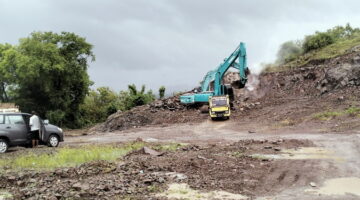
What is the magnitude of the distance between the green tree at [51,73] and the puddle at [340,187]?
40.1 m

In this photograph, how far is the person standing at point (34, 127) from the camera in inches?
701

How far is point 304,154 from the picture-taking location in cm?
1548

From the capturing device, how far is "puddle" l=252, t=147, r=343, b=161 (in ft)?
48.3

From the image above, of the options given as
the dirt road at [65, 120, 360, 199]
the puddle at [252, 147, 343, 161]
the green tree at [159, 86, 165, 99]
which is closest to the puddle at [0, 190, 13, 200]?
the dirt road at [65, 120, 360, 199]

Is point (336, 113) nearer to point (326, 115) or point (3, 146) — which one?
point (326, 115)

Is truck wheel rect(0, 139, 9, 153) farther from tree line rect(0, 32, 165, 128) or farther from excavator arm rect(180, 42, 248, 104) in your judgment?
tree line rect(0, 32, 165, 128)

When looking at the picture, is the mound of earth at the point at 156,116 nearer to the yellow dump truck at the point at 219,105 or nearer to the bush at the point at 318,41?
the yellow dump truck at the point at 219,105

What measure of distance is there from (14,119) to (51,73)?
31.6 meters

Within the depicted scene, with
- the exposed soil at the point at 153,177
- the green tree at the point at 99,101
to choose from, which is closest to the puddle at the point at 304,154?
the exposed soil at the point at 153,177

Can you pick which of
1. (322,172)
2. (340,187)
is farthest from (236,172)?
(340,187)

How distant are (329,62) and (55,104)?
32.2 meters

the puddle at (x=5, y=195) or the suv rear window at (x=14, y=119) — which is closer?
the puddle at (x=5, y=195)

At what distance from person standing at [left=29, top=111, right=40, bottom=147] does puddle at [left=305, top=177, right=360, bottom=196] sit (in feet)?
40.3

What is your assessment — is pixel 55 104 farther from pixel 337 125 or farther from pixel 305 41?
pixel 337 125
